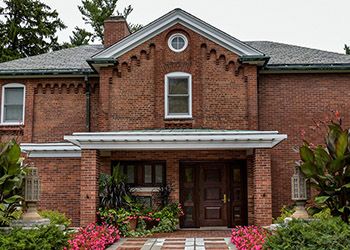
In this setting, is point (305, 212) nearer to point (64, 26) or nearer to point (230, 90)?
point (230, 90)

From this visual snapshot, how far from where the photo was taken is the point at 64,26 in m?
38.8

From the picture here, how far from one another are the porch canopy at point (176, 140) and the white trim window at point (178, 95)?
2521 mm

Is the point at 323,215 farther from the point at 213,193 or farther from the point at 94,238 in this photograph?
the point at 213,193

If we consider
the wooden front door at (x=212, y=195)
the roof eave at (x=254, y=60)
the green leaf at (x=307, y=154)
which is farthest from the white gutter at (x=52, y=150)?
the green leaf at (x=307, y=154)

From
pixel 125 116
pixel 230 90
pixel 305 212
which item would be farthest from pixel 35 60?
pixel 305 212

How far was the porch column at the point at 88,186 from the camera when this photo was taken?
49.1ft

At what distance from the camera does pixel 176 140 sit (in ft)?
49.4

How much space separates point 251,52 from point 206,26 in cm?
187

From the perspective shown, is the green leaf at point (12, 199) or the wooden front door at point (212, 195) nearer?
the green leaf at point (12, 199)

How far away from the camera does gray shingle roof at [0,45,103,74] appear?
61.1 feet

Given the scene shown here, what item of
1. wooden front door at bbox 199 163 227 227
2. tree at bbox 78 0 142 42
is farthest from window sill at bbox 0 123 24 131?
tree at bbox 78 0 142 42

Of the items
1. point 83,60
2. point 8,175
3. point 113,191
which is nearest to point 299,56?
point 83,60

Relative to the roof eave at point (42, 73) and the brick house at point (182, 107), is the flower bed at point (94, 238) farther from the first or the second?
the roof eave at point (42, 73)

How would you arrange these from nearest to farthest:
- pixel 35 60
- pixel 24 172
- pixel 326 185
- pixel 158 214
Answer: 1. pixel 326 185
2. pixel 24 172
3. pixel 158 214
4. pixel 35 60
